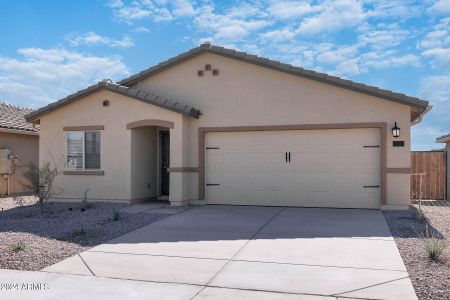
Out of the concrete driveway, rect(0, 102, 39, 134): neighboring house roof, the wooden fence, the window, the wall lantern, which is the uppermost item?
rect(0, 102, 39, 134): neighboring house roof

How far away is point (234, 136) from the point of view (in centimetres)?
1395

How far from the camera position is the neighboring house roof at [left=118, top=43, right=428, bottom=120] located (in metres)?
12.1

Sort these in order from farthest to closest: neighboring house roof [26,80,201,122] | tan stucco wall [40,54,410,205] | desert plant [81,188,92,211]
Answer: neighboring house roof [26,80,201,122]
desert plant [81,188,92,211]
tan stucco wall [40,54,410,205]

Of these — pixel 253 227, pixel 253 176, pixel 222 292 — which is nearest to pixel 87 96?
pixel 253 176

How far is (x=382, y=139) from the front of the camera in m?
12.5

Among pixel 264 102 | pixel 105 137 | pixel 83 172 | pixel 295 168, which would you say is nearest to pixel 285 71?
pixel 264 102

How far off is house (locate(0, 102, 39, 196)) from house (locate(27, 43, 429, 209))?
386 cm

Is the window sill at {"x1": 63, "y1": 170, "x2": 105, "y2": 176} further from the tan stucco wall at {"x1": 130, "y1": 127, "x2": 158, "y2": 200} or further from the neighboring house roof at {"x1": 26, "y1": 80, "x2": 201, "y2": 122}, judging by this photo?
the neighboring house roof at {"x1": 26, "y1": 80, "x2": 201, "y2": 122}

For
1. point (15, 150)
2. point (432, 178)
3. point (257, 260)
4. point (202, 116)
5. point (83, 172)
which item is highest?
point (202, 116)

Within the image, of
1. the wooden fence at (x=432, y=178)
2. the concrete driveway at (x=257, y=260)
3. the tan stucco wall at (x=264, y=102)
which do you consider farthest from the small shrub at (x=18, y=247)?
the wooden fence at (x=432, y=178)

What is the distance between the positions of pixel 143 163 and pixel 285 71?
5.63 metres

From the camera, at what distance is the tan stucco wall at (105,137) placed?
1389 cm

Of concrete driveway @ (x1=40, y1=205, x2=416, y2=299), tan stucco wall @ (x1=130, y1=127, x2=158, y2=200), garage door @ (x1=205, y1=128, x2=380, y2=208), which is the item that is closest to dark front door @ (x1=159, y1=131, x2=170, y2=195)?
tan stucco wall @ (x1=130, y1=127, x2=158, y2=200)

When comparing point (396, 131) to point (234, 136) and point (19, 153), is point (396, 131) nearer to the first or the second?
point (234, 136)
